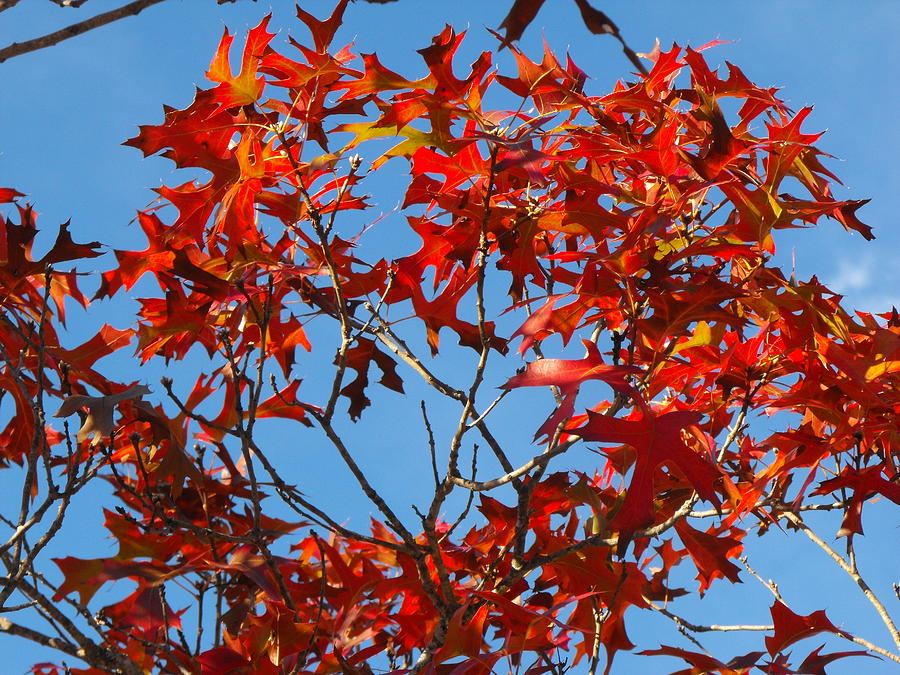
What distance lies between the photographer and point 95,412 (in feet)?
5.68

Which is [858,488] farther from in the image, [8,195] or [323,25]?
[8,195]

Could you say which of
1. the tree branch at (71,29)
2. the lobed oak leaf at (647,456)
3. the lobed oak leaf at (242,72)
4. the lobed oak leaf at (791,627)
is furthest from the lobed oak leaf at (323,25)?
the lobed oak leaf at (791,627)

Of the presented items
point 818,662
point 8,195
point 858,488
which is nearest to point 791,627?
point 818,662

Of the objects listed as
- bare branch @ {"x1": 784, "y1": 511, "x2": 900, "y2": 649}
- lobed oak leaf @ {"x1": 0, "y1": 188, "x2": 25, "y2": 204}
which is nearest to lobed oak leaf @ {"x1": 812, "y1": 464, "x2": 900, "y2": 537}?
bare branch @ {"x1": 784, "y1": 511, "x2": 900, "y2": 649}

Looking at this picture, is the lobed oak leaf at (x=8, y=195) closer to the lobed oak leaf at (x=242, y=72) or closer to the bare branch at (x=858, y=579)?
the lobed oak leaf at (x=242, y=72)

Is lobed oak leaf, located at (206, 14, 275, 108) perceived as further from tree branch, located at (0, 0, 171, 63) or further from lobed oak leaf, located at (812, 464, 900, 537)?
lobed oak leaf, located at (812, 464, 900, 537)

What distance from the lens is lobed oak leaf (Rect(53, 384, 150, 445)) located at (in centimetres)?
170

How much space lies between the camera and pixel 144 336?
2.18 m

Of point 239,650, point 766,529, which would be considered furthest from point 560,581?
point 239,650

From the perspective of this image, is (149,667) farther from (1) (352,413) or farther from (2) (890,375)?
(2) (890,375)

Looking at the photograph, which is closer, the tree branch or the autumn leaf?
the autumn leaf

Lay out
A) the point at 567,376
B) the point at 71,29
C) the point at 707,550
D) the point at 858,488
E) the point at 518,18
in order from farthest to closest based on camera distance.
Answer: the point at 858,488 → the point at 707,550 → the point at 567,376 → the point at 71,29 → the point at 518,18

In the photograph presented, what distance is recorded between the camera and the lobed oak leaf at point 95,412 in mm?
1695

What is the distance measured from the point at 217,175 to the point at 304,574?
111 cm
